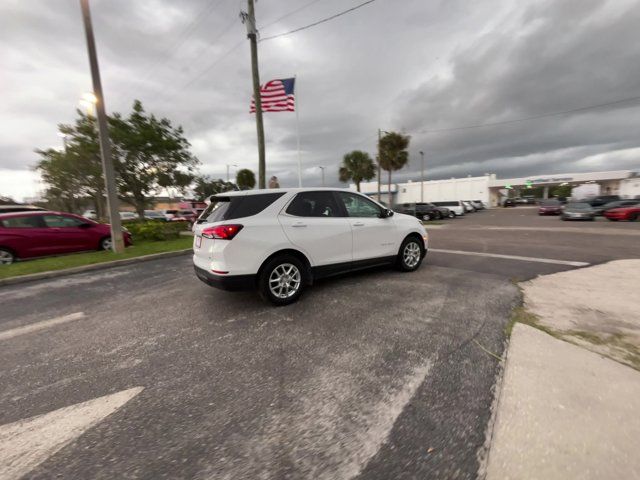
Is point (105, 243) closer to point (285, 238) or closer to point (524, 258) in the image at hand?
point (285, 238)

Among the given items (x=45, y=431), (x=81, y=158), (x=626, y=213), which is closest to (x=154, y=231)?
(x=81, y=158)

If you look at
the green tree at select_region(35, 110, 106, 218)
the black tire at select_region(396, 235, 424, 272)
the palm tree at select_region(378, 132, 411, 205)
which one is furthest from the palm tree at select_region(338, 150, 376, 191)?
the black tire at select_region(396, 235, 424, 272)

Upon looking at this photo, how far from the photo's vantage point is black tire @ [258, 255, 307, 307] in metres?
3.84

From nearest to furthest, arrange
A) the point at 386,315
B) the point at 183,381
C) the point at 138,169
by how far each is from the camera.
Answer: the point at 183,381, the point at 386,315, the point at 138,169

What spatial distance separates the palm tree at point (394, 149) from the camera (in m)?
29.9

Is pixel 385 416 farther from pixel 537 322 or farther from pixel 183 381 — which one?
pixel 537 322

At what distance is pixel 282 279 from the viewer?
157 inches

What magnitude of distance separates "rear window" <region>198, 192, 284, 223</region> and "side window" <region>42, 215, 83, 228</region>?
7.42m

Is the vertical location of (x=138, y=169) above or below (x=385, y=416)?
above

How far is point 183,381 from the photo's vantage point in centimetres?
238

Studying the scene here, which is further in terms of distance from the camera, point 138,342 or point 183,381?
point 138,342

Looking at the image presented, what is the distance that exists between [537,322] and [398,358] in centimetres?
188

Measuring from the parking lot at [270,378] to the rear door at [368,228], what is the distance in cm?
63

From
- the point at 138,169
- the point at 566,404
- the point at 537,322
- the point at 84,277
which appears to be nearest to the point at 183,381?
the point at 566,404
